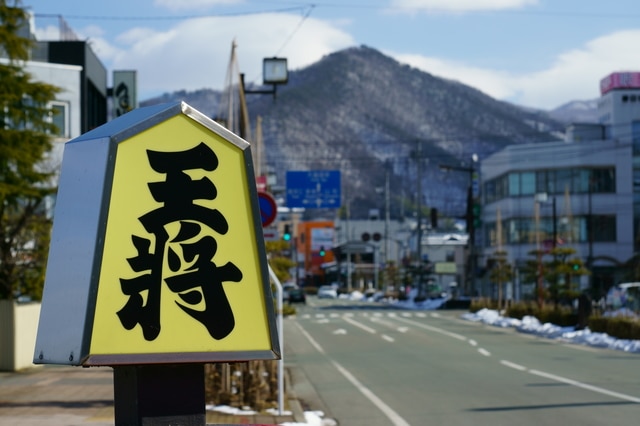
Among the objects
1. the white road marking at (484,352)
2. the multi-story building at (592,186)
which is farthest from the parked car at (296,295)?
the white road marking at (484,352)

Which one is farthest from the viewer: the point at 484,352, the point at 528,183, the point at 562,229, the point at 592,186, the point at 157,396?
the point at 528,183

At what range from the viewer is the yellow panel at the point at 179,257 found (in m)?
4.23

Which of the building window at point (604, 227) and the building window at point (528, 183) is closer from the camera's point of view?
the building window at point (604, 227)

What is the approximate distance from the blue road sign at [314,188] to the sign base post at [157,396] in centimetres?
4435

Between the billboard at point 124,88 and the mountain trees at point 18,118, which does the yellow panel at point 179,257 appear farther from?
the billboard at point 124,88

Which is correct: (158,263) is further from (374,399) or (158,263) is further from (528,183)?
(528,183)

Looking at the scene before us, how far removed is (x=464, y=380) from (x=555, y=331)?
61.8 ft

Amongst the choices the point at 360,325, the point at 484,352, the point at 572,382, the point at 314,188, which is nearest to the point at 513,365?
the point at 572,382

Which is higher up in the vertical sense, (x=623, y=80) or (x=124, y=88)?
(x=623, y=80)

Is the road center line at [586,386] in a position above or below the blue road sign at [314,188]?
below

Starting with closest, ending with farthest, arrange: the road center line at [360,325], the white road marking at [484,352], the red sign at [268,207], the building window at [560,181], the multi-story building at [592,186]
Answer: the red sign at [268,207], the white road marking at [484,352], the road center line at [360,325], the multi-story building at [592,186], the building window at [560,181]

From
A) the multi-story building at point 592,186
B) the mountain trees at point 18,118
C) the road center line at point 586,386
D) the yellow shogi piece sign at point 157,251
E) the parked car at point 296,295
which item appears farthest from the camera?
the parked car at point 296,295

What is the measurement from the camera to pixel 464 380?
64.6ft

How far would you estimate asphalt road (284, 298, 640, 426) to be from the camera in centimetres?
1420
